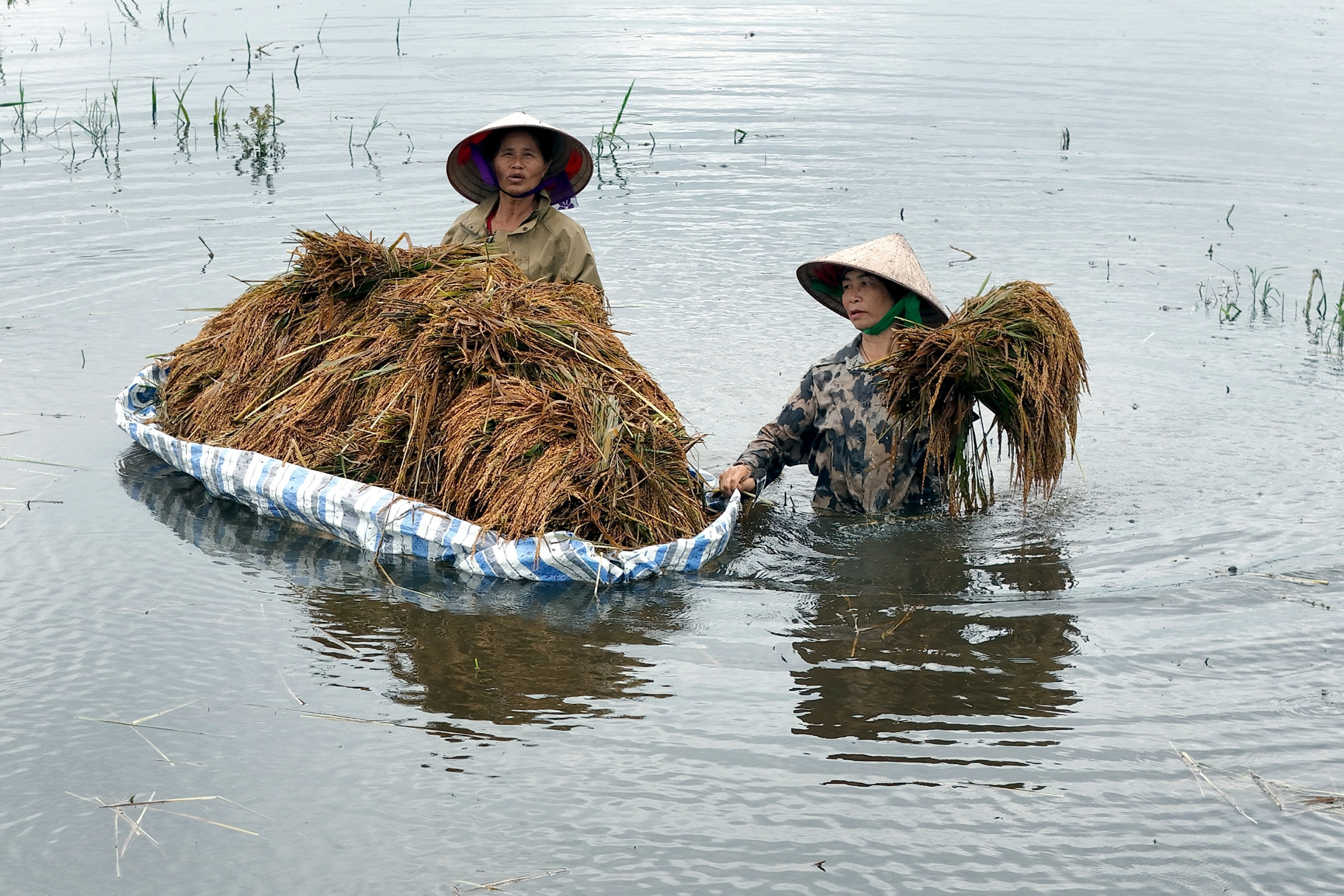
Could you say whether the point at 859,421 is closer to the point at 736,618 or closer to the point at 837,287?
the point at 837,287

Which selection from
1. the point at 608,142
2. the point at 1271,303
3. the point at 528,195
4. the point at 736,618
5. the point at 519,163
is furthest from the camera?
the point at 608,142

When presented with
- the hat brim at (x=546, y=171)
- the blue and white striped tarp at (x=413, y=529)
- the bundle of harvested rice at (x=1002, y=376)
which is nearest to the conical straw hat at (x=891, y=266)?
the bundle of harvested rice at (x=1002, y=376)

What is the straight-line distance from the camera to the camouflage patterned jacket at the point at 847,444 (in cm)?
492

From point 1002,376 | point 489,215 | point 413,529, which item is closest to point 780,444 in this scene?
point 1002,376

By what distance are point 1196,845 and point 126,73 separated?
13.3 meters

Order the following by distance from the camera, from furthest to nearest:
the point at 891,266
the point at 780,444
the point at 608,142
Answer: the point at 608,142
the point at 780,444
the point at 891,266

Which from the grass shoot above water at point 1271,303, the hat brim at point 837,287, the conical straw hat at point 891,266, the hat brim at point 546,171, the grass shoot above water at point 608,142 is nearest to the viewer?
the conical straw hat at point 891,266

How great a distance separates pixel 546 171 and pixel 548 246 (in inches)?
14.5

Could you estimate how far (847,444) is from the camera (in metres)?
5.00

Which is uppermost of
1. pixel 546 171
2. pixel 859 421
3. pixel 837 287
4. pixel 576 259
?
pixel 546 171

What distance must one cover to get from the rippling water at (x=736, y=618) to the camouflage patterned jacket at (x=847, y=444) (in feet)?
0.52

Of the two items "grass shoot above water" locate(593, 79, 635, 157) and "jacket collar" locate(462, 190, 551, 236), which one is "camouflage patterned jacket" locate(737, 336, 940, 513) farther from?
"grass shoot above water" locate(593, 79, 635, 157)

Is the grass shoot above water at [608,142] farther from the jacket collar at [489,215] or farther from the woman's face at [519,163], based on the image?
the woman's face at [519,163]

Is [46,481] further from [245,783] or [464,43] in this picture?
[464,43]
